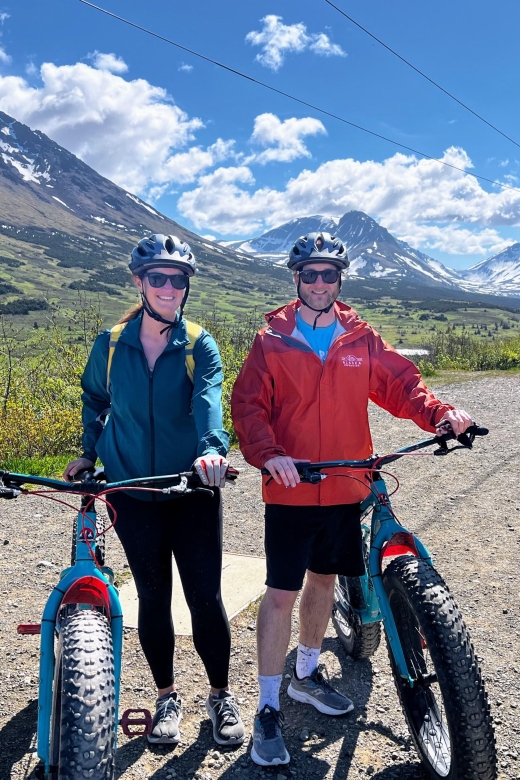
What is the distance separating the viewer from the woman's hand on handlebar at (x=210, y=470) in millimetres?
2547

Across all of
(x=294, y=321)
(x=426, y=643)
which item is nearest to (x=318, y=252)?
(x=294, y=321)

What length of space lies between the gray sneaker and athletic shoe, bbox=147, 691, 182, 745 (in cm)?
68

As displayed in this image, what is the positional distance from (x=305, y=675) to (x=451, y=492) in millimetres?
4440

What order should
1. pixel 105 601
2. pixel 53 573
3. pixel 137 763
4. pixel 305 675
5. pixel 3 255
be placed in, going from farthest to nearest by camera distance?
pixel 3 255 < pixel 53 573 < pixel 305 675 < pixel 137 763 < pixel 105 601

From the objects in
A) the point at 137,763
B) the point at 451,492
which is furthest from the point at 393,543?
the point at 451,492

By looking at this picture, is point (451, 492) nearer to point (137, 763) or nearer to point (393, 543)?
point (393, 543)

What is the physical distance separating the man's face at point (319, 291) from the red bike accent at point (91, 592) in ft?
5.65

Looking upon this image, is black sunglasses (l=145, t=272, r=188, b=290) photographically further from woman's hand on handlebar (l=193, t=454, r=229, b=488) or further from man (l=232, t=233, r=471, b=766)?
woman's hand on handlebar (l=193, t=454, r=229, b=488)

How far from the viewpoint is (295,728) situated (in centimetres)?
333

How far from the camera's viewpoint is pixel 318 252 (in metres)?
3.31

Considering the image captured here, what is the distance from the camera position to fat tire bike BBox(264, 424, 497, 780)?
2.47 meters

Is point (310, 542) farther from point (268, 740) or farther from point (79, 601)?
point (79, 601)

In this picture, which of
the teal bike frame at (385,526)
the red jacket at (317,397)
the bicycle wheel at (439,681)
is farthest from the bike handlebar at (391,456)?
the bicycle wheel at (439,681)

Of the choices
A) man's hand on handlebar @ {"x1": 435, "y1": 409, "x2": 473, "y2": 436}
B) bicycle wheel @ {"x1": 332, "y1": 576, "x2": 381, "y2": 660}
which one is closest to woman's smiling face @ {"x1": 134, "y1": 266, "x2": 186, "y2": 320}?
man's hand on handlebar @ {"x1": 435, "y1": 409, "x2": 473, "y2": 436}
